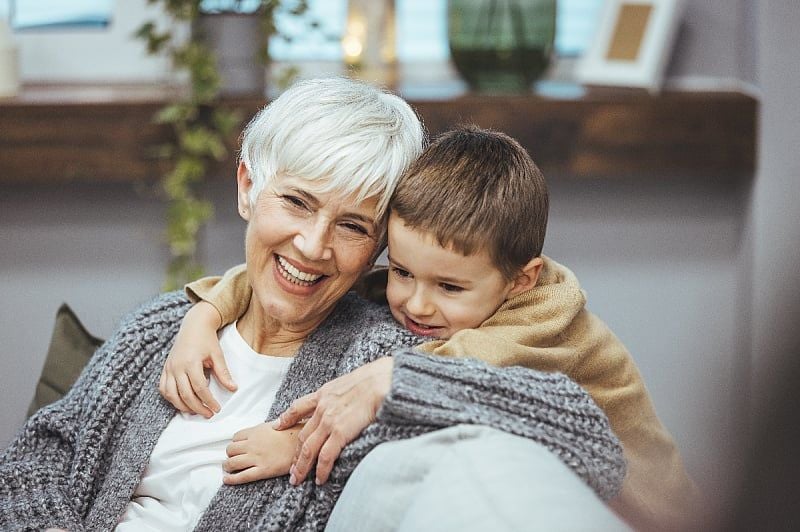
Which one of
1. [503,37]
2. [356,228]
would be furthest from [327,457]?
[503,37]

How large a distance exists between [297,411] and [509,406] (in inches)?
11.8

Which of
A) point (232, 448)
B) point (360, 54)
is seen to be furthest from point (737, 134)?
point (232, 448)

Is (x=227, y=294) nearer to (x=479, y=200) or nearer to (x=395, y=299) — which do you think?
(x=395, y=299)

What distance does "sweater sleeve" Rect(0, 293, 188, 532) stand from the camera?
1.33m

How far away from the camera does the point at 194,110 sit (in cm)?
229

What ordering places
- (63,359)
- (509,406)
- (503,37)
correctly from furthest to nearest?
(503,37) < (63,359) < (509,406)

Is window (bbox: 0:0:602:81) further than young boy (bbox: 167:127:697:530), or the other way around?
window (bbox: 0:0:602:81)

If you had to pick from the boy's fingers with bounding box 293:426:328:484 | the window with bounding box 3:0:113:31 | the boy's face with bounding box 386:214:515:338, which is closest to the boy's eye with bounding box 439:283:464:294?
the boy's face with bounding box 386:214:515:338

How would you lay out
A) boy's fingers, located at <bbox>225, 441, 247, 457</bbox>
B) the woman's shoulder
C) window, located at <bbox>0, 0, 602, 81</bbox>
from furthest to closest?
1. window, located at <bbox>0, 0, 602, 81</bbox>
2. the woman's shoulder
3. boy's fingers, located at <bbox>225, 441, 247, 457</bbox>

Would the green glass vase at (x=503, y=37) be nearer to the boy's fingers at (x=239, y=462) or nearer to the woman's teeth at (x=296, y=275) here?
the woman's teeth at (x=296, y=275)

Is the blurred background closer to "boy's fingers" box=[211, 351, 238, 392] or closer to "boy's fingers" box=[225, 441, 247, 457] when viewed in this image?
"boy's fingers" box=[211, 351, 238, 392]

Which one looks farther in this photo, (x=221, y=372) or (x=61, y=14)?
(x=61, y=14)

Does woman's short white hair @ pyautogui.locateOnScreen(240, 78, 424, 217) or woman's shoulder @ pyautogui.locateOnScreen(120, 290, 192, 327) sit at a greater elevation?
woman's short white hair @ pyautogui.locateOnScreen(240, 78, 424, 217)

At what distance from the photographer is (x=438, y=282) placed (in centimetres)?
125
